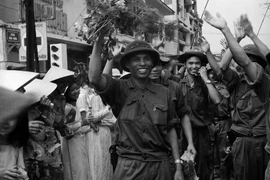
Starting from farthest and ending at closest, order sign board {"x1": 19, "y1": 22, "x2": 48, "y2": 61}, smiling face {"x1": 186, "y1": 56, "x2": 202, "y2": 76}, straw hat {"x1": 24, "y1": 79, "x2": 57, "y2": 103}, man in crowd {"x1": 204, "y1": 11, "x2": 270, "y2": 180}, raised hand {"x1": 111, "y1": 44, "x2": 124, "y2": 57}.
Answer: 1. sign board {"x1": 19, "y1": 22, "x2": 48, "y2": 61}
2. smiling face {"x1": 186, "y1": 56, "x2": 202, "y2": 76}
3. man in crowd {"x1": 204, "y1": 11, "x2": 270, "y2": 180}
4. straw hat {"x1": 24, "y1": 79, "x2": 57, "y2": 103}
5. raised hand {"x1": 111, "y1": 44, "x2": 124, "y2": 57}

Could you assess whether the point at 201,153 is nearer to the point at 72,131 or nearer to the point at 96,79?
the point at 72,131

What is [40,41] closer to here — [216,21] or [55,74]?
[55,74]

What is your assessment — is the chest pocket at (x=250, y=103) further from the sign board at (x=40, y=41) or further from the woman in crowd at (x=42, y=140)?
the sign board at (x=40, y=41)

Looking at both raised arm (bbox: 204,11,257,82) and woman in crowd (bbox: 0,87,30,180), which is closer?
woman in crowd (bbox: 0,87,30,180)

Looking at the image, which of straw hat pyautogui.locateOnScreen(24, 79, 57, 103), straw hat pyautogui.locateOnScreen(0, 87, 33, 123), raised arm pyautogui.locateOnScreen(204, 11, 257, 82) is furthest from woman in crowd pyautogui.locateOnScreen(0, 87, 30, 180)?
raised arm pyautogui.locateOnScreen(204, 11, 257, 82)

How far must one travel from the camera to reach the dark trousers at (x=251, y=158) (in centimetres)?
496

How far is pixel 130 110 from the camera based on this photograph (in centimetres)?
382

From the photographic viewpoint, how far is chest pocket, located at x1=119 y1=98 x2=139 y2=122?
3.78 metres

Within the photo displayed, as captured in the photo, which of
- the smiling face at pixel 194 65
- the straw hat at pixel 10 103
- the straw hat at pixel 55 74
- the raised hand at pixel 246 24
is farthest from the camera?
the smiling face at pixel 194 65

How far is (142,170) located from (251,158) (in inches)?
74.1

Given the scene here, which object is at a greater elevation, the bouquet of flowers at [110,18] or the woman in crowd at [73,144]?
the bouquet of flowers at [110,18]

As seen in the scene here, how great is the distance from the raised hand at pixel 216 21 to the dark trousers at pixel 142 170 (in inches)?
56.1

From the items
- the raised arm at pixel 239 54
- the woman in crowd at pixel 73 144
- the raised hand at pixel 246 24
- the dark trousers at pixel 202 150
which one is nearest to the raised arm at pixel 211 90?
the dark trousers at pixel 202 150

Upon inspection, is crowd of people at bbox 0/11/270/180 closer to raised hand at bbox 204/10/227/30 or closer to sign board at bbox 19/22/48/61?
raised hand at bbox 204/10/227/30
